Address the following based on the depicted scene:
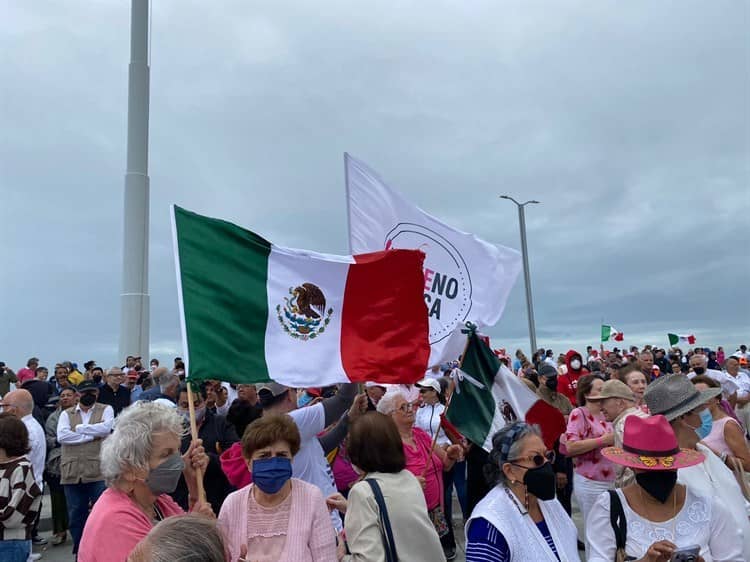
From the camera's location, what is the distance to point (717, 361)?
23.7 m

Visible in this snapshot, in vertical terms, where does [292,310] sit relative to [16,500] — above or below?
above

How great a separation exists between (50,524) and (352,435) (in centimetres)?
748

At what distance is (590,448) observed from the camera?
18.4 ft

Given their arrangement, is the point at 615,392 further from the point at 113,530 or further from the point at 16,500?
the point at 16,500

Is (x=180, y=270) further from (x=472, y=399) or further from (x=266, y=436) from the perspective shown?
(x=472, y=399)

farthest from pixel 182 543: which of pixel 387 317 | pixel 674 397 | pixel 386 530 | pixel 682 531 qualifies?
pixel 387 317

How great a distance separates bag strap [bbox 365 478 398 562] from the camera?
3127mm

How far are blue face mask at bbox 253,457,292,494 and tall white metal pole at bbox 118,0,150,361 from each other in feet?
51.6

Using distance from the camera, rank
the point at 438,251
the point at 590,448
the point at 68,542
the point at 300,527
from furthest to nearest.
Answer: the point at 68,542 < the point at 438,251 < the point at 590,448 < the point at 300,527

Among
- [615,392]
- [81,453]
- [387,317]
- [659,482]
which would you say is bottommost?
[81,453]

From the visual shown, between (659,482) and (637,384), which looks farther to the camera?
(637,384)

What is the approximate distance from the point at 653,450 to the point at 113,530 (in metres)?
2.28

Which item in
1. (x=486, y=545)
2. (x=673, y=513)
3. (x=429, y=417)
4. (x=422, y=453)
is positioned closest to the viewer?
(x=486, y=545)

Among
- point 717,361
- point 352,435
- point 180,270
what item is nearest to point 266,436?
point 352,435
